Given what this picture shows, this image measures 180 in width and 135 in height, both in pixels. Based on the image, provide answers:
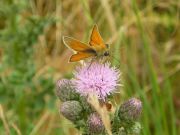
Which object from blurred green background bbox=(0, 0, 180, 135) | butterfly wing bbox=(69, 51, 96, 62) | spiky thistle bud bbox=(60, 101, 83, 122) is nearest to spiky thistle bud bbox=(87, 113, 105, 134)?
spiky thistle bud bbox=(60, 101, 83, 122)

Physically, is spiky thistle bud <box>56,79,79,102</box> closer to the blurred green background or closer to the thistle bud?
the thistle bud

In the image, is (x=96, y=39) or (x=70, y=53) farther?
(x=70, y=53)

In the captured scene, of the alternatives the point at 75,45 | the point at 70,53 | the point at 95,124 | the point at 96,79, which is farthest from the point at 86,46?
the point at 70,53

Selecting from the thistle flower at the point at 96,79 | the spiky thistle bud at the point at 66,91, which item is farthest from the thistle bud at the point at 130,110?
the spiky thistle bud at the point at 66,91

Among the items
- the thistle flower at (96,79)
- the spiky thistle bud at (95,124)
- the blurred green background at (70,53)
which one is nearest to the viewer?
the spiky thistle bud at (95,124)

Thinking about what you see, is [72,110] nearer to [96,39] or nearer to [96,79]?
[96,79]

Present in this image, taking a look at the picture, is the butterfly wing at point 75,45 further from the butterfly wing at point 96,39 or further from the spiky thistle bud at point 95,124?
the spiky thistle bud at point 95,124
